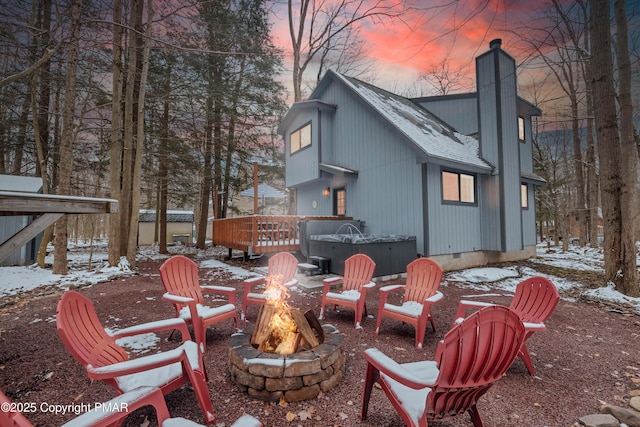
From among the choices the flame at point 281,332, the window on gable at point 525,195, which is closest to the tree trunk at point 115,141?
the flame at point 281,332

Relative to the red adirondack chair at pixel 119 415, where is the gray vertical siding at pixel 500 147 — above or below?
above

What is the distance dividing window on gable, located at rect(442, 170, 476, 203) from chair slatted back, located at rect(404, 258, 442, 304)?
16.6ft

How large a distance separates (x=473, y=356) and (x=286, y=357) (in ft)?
5.08

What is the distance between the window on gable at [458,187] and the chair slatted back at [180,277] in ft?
24.6

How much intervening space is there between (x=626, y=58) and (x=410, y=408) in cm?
1084

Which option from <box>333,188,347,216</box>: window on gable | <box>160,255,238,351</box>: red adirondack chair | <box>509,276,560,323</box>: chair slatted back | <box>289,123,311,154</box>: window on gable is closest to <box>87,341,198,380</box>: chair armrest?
<box>160,255,238,351</box>: red adirondack chair

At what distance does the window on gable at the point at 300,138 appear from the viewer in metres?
12.6

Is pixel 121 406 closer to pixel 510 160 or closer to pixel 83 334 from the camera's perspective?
pixel 83 334

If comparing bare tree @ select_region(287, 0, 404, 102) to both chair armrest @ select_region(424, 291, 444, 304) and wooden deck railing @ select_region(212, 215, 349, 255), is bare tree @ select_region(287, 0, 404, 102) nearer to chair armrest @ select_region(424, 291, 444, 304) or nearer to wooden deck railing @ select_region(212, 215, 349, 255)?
wooden deck railing @ select_region(212, 215, 349, 255)

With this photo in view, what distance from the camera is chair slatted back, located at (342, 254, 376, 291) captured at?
4.92 metres

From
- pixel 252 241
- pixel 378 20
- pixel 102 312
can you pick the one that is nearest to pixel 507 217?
pixel 252 241

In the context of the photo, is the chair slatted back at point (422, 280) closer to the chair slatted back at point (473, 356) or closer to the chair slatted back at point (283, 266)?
the chair slatted back at point (283, 266)

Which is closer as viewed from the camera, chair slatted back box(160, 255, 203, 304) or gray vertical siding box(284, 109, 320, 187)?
chair slatted back box(160, 255, 203, 304)

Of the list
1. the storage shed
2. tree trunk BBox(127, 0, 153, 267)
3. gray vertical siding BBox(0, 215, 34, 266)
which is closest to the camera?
tree trunk BBox(127, 0, 153, 267)
